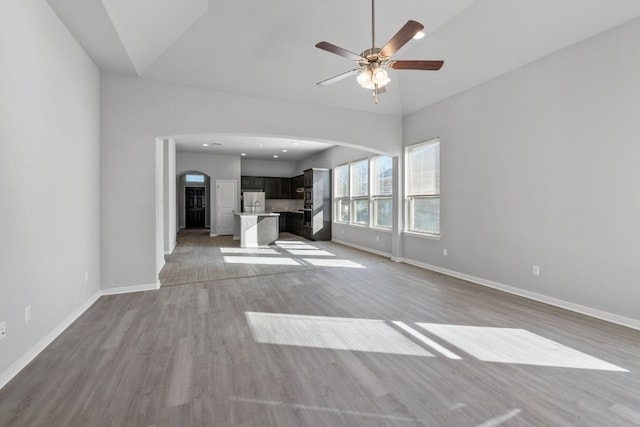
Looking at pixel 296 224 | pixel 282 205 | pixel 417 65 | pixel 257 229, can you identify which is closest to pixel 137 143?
pixel 417 65

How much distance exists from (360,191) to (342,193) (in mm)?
1004

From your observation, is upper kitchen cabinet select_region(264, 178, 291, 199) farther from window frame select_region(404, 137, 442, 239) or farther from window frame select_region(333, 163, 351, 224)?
window frame select_region(404, 137, 442, 239)

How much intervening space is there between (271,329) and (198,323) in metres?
0.79

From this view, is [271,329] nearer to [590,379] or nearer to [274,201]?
[590,379]

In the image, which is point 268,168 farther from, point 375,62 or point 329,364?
point 329,364

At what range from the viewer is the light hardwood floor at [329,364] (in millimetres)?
1792

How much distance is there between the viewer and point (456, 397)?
1.95m

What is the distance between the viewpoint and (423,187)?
588 cm

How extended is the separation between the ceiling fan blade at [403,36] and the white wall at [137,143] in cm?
285

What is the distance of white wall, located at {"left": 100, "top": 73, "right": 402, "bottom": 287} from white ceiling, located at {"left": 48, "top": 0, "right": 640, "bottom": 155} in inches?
9.5

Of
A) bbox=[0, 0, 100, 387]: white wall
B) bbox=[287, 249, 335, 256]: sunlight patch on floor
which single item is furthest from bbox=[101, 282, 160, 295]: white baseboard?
bbox=[287, 249, 335, 256]: sunlight patch on floor

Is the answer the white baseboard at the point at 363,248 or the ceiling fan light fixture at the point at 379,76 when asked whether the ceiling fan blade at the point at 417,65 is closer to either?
the ceiling fan light fixture at the point at 379,76

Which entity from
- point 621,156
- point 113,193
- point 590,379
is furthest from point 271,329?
point 621,156

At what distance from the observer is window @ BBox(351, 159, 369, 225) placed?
7.89 m
